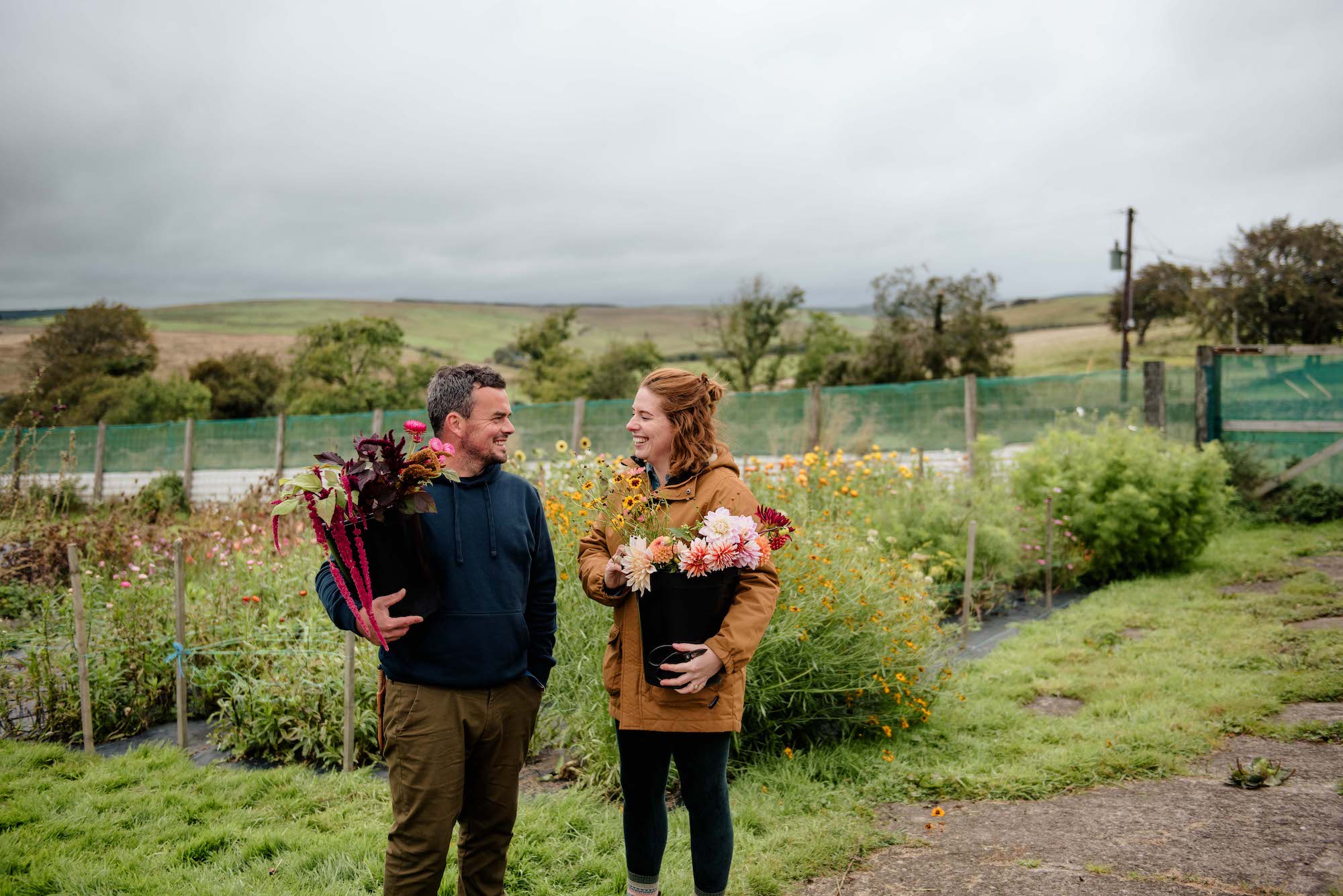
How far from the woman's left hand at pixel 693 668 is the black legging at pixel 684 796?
21 cm

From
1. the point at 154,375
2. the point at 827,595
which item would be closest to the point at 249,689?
the point at 827,595

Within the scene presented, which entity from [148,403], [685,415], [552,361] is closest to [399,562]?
[685,415]

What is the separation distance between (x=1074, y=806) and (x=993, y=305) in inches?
1518

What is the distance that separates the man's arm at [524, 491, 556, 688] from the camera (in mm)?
2443

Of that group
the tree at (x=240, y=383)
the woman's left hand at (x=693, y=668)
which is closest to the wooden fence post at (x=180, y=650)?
the woman's left hand at (x=693, y=668)

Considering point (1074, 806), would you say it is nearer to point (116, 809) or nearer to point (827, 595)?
point (827, 595)

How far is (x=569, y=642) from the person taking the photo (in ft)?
13.2

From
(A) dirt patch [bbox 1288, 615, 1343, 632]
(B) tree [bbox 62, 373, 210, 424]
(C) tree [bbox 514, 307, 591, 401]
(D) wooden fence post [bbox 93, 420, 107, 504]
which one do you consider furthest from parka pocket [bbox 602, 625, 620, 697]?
(C) tree [bbox 514, 307, 591, 401]

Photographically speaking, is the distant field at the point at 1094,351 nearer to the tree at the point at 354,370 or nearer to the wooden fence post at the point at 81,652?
the tree at the point at 354,370

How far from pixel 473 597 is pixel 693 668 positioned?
1.94 feet

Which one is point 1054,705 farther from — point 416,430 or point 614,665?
point 416,430

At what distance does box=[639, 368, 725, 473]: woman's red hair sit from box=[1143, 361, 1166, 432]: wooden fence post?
10.7 metres

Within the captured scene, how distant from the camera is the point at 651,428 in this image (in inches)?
96.5

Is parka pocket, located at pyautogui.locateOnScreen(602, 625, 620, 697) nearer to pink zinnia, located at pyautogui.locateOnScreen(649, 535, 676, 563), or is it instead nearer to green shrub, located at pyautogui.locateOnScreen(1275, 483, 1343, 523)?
pink zinnia, located at pyautogui.locateOnScreen(649, 535, 676, 563)
